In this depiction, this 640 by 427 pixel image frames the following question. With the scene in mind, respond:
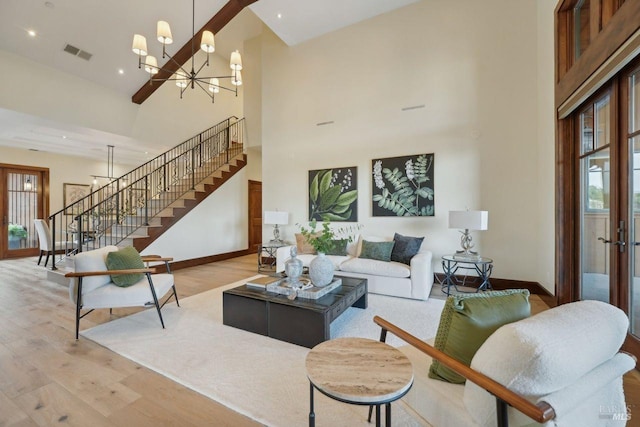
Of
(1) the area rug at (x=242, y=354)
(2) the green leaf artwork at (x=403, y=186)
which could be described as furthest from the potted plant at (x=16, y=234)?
(2) the green leaf artwork at (x=403, y=186)

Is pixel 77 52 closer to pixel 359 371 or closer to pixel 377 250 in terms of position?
pixel 377 250

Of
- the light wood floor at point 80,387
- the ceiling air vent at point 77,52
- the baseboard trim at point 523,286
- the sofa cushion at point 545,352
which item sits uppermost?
the ceiling air vent at point 77,52

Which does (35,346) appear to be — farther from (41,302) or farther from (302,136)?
(302,136)

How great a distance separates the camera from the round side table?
1.03 m

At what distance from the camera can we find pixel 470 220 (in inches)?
144

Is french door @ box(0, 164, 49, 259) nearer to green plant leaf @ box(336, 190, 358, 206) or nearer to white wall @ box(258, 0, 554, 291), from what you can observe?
white wall @ box(258, 0, 554, 291)

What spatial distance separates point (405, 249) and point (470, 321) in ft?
10.2

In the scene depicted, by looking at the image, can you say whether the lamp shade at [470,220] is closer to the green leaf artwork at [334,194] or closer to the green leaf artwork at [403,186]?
the green leaf artwork at [403,186]

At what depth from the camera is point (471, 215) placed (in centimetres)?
365

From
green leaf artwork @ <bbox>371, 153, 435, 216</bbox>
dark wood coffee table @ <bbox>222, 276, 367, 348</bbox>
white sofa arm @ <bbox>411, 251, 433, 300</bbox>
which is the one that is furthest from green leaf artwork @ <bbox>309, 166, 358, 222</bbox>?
dark wood coffee table @ <bbox>222, 276, 367, 348</bbox>

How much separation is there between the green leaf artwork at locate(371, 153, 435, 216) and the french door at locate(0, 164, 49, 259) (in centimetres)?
923

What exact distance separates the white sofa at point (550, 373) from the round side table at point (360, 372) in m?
0.17

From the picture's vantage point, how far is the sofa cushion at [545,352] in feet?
2.83

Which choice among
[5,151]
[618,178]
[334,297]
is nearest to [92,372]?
[334,297]
